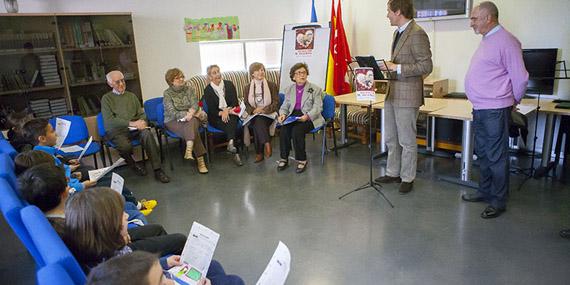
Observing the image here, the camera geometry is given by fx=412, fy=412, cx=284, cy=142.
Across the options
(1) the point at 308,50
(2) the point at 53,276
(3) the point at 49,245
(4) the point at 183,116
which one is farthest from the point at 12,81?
(2) the point at 53,276

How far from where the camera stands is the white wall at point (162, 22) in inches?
197

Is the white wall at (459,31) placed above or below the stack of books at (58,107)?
above

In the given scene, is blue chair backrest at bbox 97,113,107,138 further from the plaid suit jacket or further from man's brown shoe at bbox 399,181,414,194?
man's brown shoe at bbox 399,181,414,194

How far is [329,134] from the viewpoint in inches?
239

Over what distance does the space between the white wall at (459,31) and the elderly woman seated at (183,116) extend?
9.05ft

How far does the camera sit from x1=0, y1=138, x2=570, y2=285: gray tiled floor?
2.54 metres

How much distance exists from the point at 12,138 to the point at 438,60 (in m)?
4.77

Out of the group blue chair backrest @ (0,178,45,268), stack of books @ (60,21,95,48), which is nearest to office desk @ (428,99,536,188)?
blue chair backrest @ (0,178,45,268)

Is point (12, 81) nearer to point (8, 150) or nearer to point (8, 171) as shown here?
point (8, 150)

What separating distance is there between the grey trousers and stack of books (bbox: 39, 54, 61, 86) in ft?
11.9

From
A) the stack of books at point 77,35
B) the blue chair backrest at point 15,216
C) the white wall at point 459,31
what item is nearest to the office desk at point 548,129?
the white wall at point 459,31

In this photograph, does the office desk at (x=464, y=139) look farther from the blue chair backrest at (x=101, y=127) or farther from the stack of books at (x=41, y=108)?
the stack of books at (x=41, y=108)

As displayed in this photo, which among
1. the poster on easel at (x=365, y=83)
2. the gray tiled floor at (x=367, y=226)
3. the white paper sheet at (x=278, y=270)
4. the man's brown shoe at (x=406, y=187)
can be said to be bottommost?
the gray tiled floor at (x=367, y=226)

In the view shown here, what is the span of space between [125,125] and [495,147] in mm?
3670
